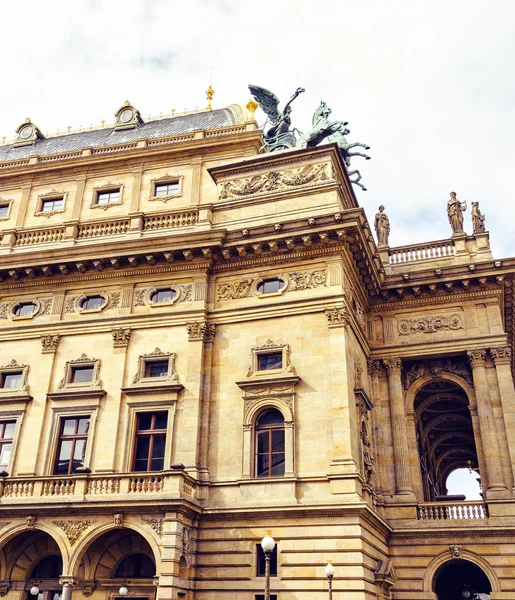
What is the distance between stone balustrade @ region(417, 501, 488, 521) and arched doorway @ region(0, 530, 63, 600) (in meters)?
14.7

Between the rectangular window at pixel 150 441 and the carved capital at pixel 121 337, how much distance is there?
10.6 feet

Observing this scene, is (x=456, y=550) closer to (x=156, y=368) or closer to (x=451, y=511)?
(x=451, y=511)

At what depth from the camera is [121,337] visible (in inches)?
1081

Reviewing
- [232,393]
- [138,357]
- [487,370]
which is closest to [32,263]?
[138,357]

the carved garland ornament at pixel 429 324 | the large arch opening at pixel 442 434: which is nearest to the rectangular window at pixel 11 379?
the carved garland ornament at pixel 429 324

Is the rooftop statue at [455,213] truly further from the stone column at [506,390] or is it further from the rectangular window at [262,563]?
the rectangular window at [262,563]

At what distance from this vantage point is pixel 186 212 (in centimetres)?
3023

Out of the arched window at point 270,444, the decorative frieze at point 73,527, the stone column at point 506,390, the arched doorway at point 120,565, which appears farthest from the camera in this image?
the stone column at point 506,390

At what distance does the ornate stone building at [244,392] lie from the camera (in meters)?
22.3

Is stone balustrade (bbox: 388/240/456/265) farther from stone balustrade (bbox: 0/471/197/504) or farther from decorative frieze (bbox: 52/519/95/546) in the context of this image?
decorative frieze (bbox: 52/519/95/546)

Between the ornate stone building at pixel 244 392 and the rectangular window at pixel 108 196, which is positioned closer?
the ornate stone building at pixel 244 392

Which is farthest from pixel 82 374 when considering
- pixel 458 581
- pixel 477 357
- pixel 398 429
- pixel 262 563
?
pixel 458 581

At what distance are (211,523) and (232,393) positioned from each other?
4.98 meters

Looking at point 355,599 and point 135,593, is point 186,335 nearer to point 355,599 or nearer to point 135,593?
point 135,593
